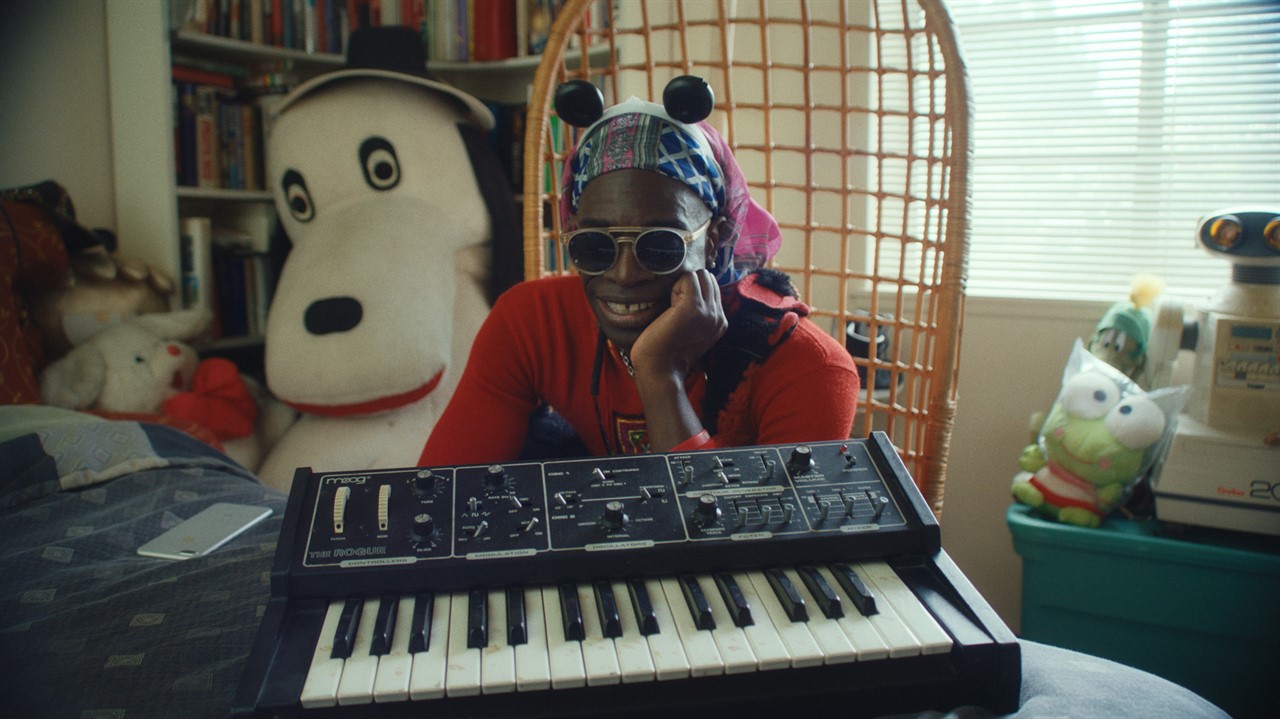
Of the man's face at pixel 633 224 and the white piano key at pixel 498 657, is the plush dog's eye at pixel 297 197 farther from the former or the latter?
the white piano key at pixel 498 657

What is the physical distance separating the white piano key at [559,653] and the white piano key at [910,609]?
25cm

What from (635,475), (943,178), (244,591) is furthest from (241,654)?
(943,178)

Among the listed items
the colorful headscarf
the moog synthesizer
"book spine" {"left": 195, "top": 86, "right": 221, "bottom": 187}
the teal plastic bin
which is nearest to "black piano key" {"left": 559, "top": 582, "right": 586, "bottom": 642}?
the moog synthesizer

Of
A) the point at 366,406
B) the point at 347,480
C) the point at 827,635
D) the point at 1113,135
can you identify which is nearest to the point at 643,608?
the point at 827,635

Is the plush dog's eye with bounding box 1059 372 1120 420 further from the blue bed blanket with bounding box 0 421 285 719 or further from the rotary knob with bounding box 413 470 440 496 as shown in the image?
the blue bed blanket with bounding box 0 421 285 719

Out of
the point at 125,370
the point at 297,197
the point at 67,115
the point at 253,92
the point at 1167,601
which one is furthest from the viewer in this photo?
the point at 253,92

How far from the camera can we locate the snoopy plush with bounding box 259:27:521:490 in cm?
176

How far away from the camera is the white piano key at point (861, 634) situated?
0.59m

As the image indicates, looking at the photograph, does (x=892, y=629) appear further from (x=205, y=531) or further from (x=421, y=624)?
(x=205, y=531)

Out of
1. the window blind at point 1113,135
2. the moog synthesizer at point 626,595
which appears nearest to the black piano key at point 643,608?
the moog synthesizer at point 626,595

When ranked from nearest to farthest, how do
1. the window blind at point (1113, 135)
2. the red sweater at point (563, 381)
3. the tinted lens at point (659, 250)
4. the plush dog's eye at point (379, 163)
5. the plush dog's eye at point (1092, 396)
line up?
the tinted lens at point (659, 250) < the red sweater at point (563, 381) < the plush dog's eye at point (1092, 396) < the window blind at point (1113, 135) < the plush dog's eye at point (379, 163)

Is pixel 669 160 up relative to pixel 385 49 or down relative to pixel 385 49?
down

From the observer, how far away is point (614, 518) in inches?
26.7

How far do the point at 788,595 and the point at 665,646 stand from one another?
0.36ft
